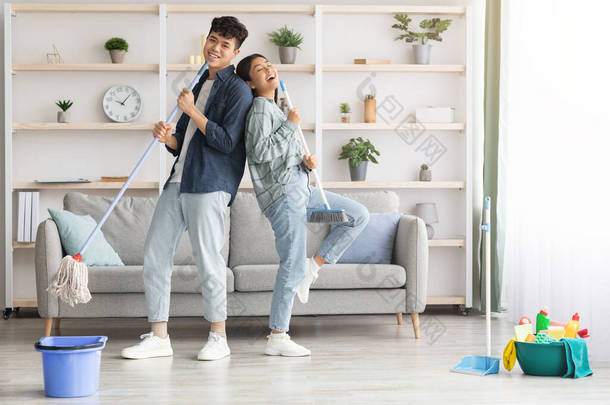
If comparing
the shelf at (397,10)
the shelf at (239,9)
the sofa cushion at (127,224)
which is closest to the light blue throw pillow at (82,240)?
the sofa cushion at (127,224)

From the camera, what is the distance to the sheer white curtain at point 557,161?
316 cm

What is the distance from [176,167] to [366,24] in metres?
2.53

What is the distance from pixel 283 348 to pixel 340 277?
67cm

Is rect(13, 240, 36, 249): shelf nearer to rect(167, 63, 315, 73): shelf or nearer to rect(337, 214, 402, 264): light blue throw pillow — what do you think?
rect(167, 63, 315, 73): shelf

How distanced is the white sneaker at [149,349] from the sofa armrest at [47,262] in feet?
2.17

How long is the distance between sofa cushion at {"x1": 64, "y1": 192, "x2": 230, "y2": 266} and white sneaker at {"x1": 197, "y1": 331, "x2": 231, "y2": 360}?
1.12 meters

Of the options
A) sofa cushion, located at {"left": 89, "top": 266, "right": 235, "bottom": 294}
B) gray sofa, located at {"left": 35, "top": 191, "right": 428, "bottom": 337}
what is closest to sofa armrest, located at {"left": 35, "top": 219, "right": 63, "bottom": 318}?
gray sofa, located at {"left": 35, "top": 191, "right": 428, "bottom": 337}

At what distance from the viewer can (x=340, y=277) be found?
3.79 metres

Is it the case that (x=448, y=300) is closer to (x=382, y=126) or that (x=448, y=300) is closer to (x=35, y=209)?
(x=382, y=126)

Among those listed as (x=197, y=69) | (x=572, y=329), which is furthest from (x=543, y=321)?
(x=197, y=69)

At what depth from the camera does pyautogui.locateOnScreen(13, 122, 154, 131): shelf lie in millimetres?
4824

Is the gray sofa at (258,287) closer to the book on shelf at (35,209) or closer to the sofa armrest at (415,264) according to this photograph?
the sofa armrest at (415,264)

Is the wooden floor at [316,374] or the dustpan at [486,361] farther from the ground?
the dustpan at [486,361]

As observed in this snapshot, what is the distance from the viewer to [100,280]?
367cm
